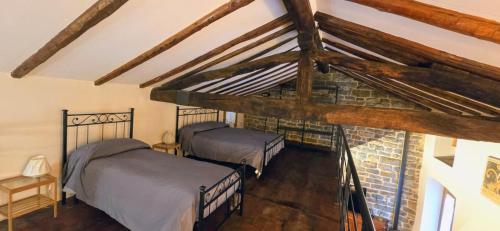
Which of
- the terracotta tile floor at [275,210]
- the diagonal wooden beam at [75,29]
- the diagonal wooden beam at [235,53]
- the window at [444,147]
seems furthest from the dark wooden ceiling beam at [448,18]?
the window at [444,147]

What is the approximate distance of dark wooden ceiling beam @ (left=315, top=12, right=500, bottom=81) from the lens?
75.2 inches

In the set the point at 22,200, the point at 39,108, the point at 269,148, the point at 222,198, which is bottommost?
the point at 22,200

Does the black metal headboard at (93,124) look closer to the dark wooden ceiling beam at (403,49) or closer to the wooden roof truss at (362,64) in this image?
the wooden roof truss at (362,64)

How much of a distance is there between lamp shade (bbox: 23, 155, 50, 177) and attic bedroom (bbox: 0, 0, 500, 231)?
0.01 m

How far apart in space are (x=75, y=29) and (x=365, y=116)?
2712 millimetres

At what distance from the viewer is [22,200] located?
2.62 m

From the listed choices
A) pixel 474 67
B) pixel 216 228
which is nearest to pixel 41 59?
pixel 216 228

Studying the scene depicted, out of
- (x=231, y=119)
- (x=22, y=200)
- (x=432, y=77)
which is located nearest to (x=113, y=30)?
(x=22, y=200)

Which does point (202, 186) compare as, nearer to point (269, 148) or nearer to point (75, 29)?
point (75, 29)

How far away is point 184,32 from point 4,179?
7.75 ft

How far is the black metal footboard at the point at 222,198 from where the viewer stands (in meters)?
2.28

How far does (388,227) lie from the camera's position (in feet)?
19.5

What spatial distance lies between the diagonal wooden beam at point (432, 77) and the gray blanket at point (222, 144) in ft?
6.75

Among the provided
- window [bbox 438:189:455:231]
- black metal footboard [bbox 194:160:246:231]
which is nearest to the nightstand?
black metal footboard [bbox 194:160:246:231]
